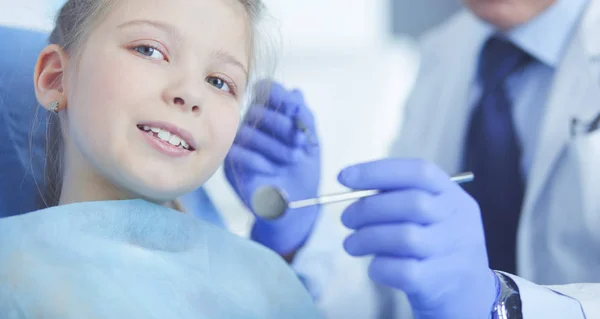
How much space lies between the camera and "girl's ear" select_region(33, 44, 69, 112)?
2.14 ft

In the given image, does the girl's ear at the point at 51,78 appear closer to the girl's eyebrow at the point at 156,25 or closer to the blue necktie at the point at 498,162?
the girl's eyebrow at the point at 156,25

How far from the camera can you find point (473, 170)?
105 centimetres

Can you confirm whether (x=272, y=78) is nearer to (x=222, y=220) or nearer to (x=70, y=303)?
(x=222, y=220)

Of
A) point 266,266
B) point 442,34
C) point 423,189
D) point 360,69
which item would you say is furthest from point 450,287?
point 360,69

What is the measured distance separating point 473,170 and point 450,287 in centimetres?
41

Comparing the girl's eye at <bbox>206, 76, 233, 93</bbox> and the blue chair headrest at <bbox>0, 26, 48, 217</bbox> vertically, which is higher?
the girl's eye at <bbox>206, 76, 233, 93</bbox>

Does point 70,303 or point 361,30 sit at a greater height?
point 361,30

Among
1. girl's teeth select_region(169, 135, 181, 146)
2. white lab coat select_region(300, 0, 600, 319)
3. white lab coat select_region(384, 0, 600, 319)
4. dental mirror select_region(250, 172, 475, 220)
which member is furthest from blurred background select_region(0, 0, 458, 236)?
girl's teeth select_region(169, 135, 181, 146)

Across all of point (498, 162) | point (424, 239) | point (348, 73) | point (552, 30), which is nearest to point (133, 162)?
point (424, 239)

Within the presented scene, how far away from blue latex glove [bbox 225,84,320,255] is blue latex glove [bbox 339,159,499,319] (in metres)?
0.24

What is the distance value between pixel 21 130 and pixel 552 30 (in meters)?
0.84

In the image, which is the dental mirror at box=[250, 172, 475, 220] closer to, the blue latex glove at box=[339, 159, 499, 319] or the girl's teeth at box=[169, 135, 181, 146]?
the blue latex glove at box=[339, 159, 499, 319]

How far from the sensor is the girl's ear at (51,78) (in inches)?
25.6

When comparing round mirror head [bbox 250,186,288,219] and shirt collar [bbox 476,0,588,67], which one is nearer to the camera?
round mirror head [bbox 250,186,288,219]
